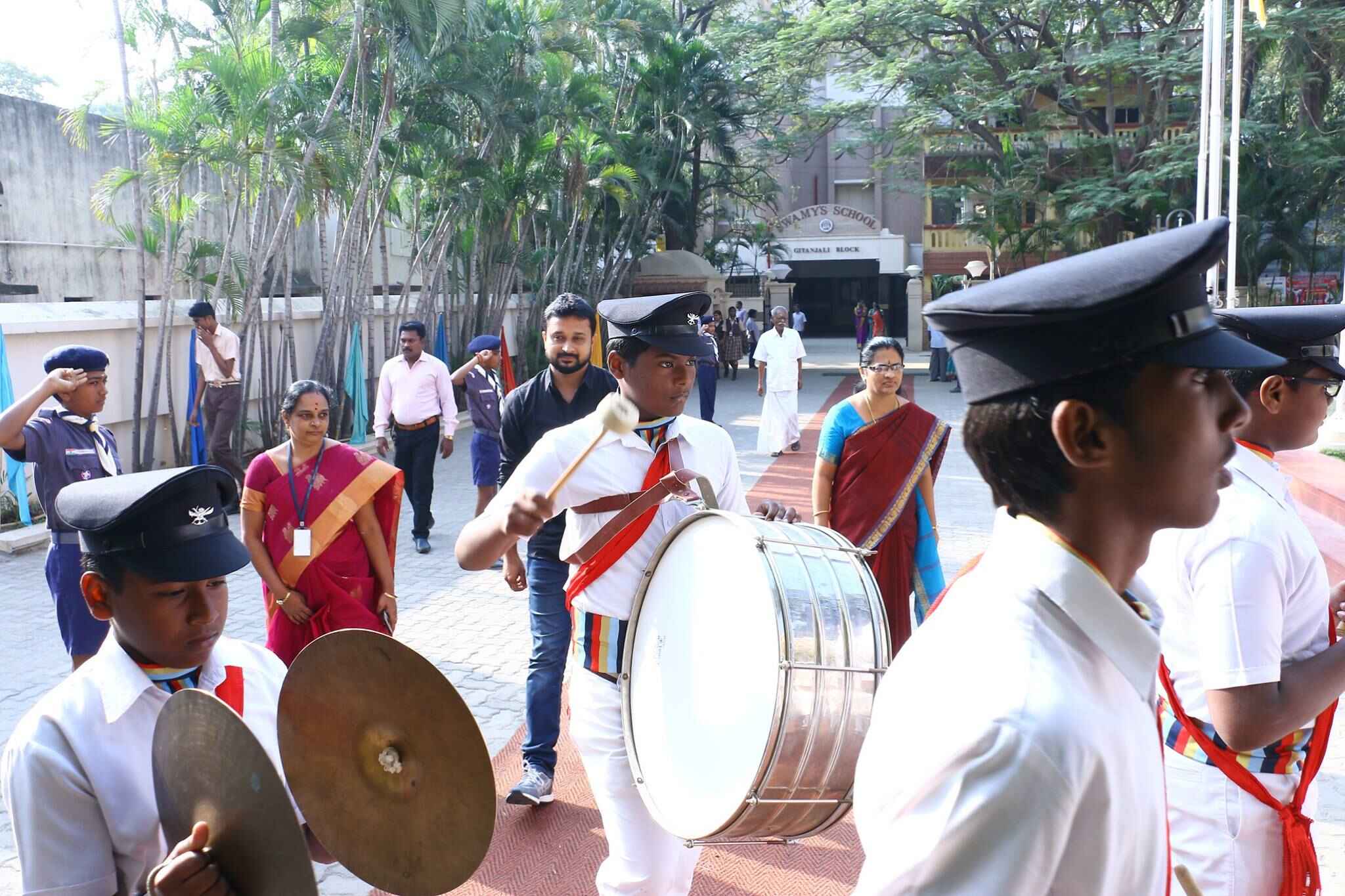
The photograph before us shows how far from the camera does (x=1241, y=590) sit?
2.35 meters

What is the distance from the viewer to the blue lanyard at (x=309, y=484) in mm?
5219

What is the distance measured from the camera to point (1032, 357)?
139 centimetres

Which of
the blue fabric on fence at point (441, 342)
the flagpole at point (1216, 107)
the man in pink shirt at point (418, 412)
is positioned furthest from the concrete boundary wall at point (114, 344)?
the flagpole at point (1216, 107)

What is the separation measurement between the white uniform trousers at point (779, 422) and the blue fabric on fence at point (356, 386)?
228 inches

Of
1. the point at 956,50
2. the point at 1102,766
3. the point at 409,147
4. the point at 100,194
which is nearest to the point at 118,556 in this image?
the point at 1102,766

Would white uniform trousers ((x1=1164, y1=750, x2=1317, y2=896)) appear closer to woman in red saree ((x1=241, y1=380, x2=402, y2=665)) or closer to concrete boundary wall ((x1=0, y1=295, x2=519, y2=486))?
woman in red saree ((x1=241, y1=380, x2=402, y2=665))

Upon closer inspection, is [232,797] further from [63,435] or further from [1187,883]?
[63,435]

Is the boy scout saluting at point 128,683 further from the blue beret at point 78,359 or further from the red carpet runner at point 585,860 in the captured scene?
the blue beret at point 78,359

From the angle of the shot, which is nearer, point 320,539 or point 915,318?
point 320,539

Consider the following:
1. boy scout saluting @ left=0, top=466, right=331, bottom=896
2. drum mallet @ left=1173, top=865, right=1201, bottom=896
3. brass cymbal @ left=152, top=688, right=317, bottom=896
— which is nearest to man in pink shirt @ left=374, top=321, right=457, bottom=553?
boy scout saluting @ left=0, top=466, right=331, bottom=896

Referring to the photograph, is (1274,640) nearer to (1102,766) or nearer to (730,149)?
(1102,766)

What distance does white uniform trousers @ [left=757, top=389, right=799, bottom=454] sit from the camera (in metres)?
15.2

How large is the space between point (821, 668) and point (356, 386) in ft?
49.6

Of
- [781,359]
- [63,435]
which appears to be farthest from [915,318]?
[63,435]
